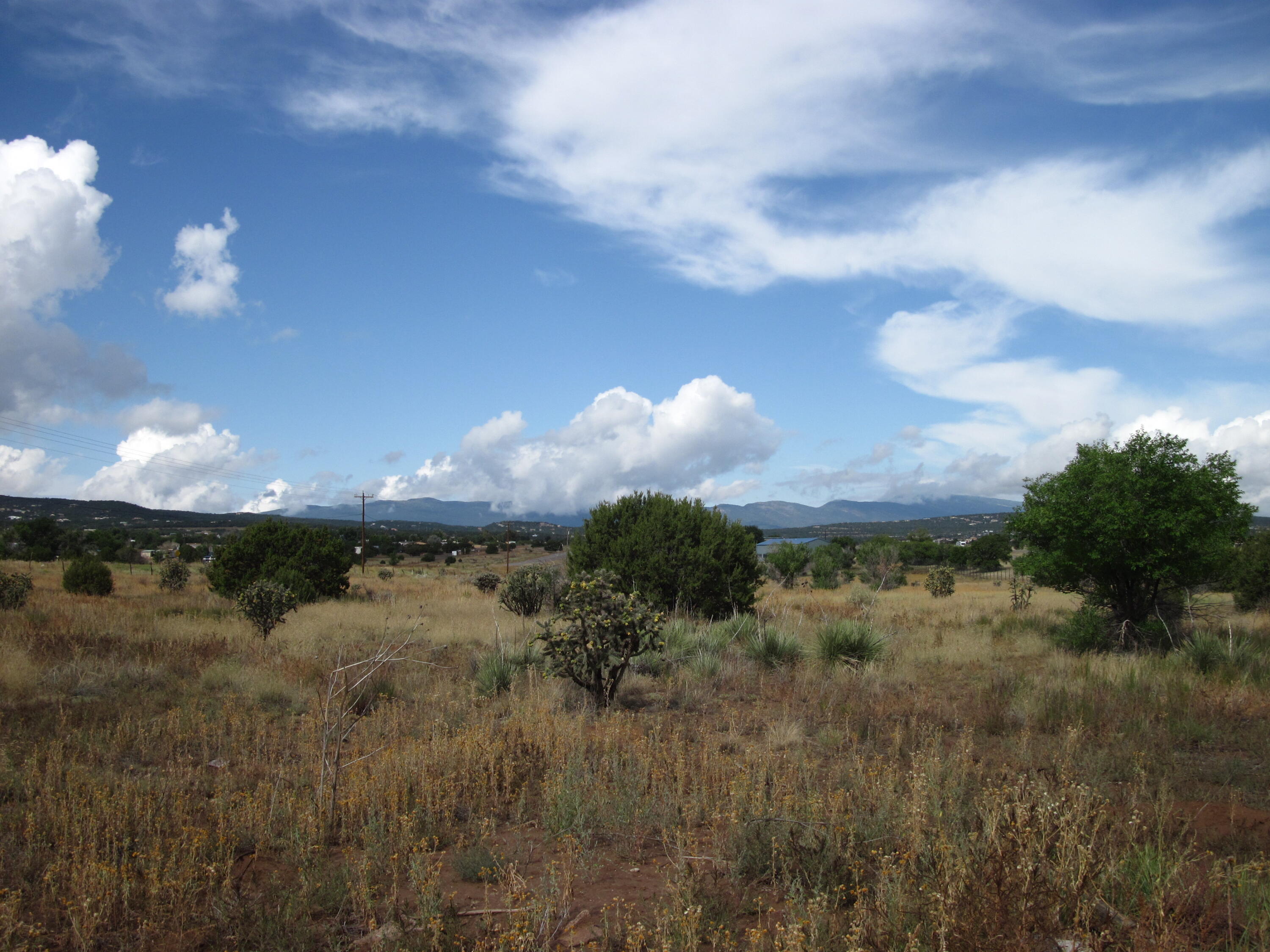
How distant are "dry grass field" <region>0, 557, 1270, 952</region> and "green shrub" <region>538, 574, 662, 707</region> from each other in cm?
44

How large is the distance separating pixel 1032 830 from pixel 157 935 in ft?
Result: 15.4

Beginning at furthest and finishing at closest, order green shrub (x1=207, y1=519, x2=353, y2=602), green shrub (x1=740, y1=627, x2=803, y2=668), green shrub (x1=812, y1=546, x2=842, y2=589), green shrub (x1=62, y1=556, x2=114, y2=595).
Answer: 1. green shrub (x1=812, y1=546, x2=842, y2=589)
2. green shrub (x1=62, y1=556, x2=114, y2=595)
3. green shrub (x1=207, y1=519, x2=353, y2=602)
4. green shrub (x1=740, y1=627, x2=803, y2=668)

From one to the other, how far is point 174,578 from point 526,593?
1653 centimetres

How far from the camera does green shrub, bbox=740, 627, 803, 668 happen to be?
13.0 m

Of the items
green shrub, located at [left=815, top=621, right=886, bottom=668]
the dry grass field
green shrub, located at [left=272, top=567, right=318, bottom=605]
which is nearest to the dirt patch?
the dry grass field

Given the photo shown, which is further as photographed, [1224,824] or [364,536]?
[364,536]

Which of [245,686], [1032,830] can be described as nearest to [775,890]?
[1032,830]

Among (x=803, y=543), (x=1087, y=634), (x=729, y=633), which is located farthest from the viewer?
(x=803, y=543)

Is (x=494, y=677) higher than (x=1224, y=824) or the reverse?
the reverse

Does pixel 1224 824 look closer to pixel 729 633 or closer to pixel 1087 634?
pixel 1087 634

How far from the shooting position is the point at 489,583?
104 feet

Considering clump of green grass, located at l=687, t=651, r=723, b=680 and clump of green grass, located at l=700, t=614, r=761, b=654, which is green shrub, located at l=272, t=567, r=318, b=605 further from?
clump of green grass, located at l=687, t=651, r=723, b=680

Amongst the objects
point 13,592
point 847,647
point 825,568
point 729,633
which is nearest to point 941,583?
point 825,568

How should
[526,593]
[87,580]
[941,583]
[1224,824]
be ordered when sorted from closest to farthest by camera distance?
[1224,824], [526,593], [87,580], [941,583]
